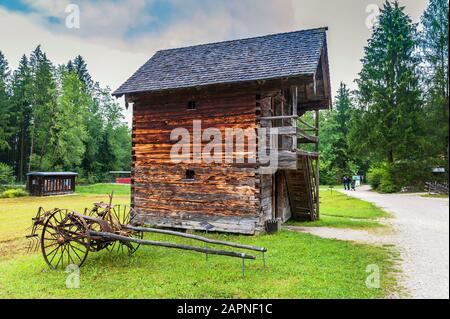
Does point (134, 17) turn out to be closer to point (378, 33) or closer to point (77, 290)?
point (378, 33)

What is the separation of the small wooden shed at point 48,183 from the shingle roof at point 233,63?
2205cm

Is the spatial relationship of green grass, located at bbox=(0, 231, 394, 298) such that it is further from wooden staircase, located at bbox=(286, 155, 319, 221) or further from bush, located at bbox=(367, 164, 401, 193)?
wooden staircase, located at bbox=(286, 155, 319, 221)

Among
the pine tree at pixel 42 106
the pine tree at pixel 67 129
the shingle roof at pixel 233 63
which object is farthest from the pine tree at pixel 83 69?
the shingle roof at pixel 233 63

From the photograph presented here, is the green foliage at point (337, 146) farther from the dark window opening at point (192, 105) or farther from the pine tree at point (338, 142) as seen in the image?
the dark window opening at point (192, 105)

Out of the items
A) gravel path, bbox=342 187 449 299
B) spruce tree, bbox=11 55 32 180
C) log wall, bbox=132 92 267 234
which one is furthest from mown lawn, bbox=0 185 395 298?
spruce tree, bbox=11 55 32 180

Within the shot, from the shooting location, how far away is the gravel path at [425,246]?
9.47 ft

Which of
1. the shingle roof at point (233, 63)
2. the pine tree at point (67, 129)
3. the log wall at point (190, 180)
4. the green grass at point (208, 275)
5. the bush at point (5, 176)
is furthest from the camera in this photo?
the pine tree at point (67, 129)

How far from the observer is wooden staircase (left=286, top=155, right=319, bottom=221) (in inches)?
613

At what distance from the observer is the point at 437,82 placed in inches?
116

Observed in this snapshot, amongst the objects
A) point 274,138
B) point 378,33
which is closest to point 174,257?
point 274,138

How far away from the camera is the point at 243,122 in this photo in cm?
1332

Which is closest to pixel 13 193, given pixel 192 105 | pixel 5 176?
pixel 5 176

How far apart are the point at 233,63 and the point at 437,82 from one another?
12197mm
